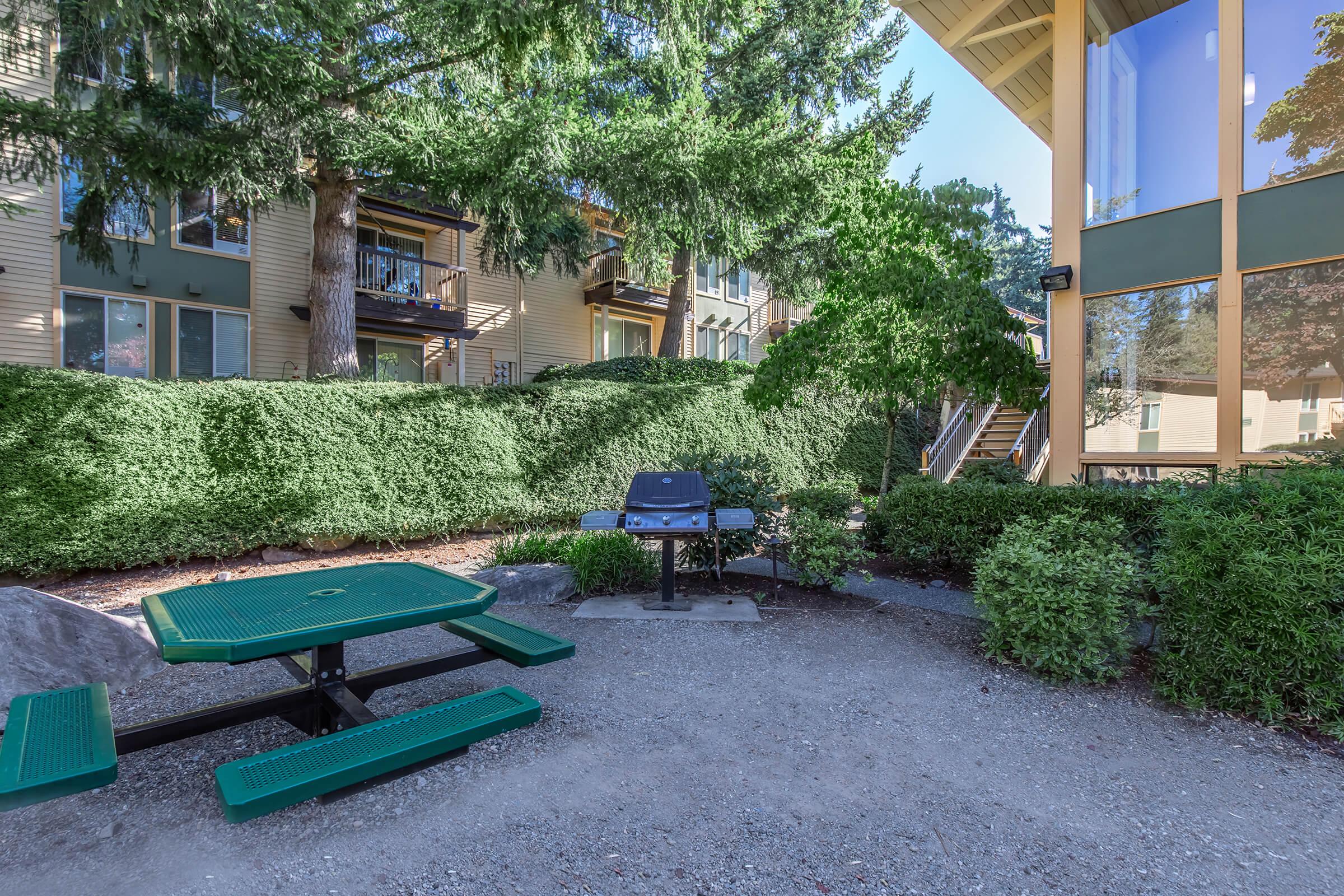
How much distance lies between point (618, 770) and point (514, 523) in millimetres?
6994

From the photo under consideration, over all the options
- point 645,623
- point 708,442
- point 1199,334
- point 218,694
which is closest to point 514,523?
point 708,442

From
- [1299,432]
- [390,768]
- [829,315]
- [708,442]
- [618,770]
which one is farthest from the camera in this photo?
[708,442]

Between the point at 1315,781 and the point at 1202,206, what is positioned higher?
the point at 1202,206

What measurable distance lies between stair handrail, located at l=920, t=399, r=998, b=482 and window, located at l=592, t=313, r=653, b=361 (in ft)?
29.1

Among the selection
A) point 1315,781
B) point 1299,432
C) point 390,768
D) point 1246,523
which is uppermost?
point 1299,432

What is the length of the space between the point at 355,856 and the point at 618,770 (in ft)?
3.47

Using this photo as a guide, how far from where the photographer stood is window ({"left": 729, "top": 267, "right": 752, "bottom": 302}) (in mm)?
22656

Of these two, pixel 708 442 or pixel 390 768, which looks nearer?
pixel 390 768

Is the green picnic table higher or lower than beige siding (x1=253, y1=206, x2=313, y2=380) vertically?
lower

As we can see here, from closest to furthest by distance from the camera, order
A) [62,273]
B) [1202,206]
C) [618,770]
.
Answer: [618,770]
[1202,206]
[62,273]

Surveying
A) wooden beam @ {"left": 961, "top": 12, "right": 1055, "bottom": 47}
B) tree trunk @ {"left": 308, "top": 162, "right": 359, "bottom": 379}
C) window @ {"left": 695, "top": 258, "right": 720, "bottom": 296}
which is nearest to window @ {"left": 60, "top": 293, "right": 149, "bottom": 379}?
tree trunk @ {"left": 308, "top": 162, "right": 359, "bottom": 379}

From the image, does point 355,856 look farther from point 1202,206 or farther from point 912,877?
point 1202,206

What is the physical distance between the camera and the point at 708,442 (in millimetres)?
12211

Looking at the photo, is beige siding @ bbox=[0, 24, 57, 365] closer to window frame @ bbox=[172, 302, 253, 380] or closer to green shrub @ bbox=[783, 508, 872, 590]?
window frame @ bbox=[172, 302, 253, 380]
